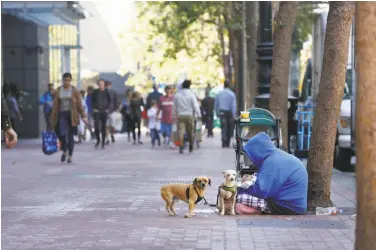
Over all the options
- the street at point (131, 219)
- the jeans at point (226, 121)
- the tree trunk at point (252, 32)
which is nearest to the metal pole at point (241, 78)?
the tree trunk at point (252, 32)

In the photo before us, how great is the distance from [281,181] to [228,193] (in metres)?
0.56

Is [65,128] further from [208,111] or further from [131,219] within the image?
[208,111]

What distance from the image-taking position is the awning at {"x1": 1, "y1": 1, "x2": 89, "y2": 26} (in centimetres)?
3038

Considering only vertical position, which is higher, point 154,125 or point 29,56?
point 29,56

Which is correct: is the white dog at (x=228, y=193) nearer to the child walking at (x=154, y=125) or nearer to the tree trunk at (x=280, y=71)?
the tree trunk at (x=280, y=71)

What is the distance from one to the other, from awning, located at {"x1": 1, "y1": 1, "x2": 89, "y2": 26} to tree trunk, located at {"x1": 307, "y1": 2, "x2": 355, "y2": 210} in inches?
750

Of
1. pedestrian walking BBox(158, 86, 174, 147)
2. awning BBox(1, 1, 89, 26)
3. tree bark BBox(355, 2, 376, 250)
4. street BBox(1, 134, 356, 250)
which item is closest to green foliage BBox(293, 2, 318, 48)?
awning BBox(1, 1, 89, 26)

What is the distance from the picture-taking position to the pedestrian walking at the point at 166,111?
27953 mm

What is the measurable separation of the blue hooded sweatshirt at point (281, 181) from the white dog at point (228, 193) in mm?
228

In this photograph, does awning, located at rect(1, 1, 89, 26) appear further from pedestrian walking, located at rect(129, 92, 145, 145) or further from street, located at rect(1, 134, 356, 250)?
street, located at rect(1, 134, 356, 250)

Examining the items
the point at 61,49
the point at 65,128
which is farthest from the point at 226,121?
the point at 61,49

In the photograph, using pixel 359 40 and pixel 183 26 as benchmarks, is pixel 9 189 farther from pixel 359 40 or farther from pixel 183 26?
pixel 183 26

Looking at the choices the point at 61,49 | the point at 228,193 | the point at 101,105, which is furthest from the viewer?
the point at 61,49

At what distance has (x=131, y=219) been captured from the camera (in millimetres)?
10484
